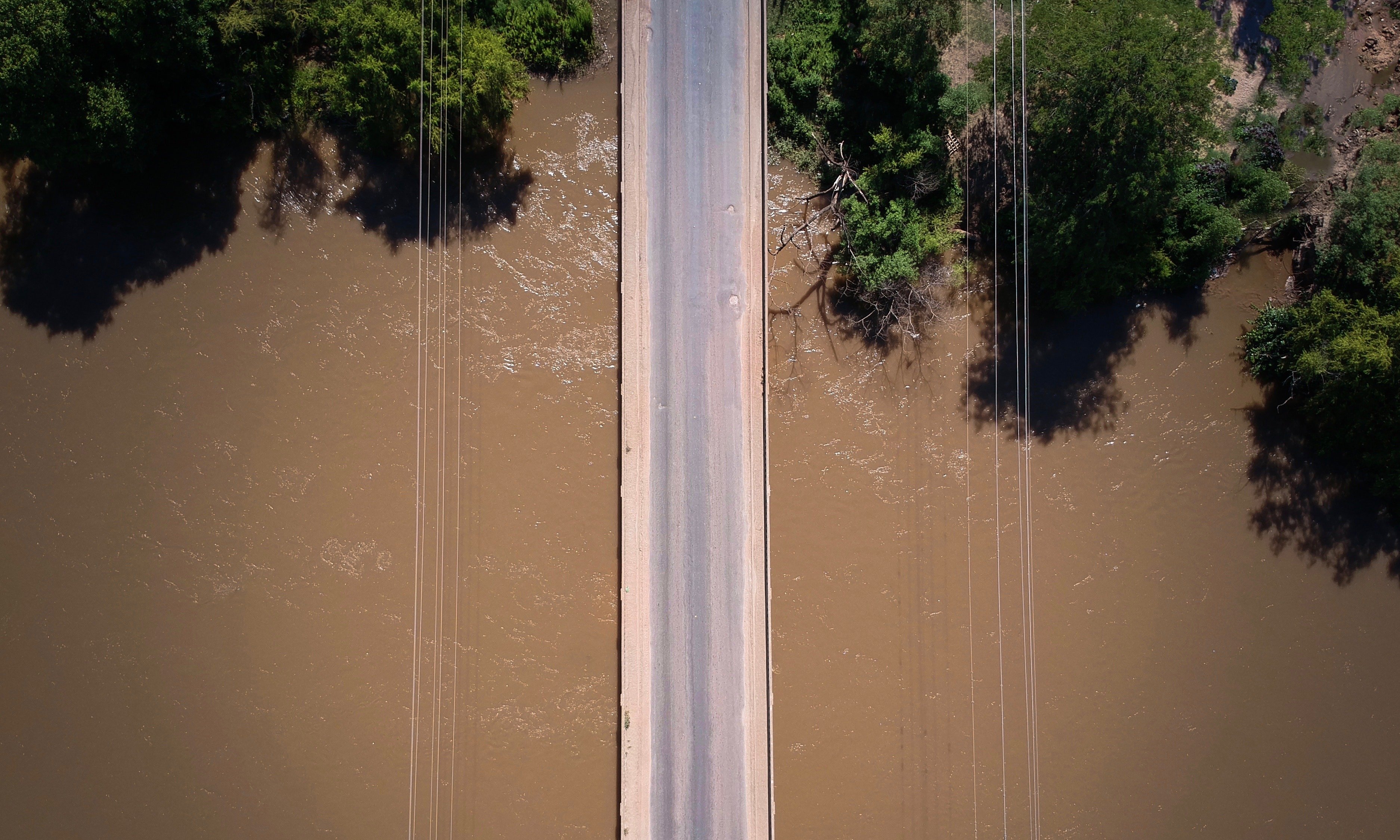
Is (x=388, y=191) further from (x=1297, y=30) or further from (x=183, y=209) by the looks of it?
(x=1297, y=30)

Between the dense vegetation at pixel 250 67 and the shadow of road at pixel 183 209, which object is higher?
the dense vegetation at pixel 250 67

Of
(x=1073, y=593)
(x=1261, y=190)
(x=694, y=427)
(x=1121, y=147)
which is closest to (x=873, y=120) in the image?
(x=1121, y=147)

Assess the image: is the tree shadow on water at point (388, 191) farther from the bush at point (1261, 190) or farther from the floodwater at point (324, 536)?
the bush at point (1261, 190)

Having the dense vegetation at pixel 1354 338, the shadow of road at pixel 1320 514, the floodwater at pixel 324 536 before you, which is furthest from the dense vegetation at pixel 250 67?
the shadow of road at pixel 1320 514

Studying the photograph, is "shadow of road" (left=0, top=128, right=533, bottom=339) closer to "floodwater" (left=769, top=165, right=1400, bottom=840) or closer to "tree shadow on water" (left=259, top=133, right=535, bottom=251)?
"tree shadow on water" (left=259, top=133, right=535, bottom=251)

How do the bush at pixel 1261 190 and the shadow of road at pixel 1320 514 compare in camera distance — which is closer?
the bush at pixel 1261 190

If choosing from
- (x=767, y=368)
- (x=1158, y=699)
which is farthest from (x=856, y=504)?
(x=1158, y=699)
